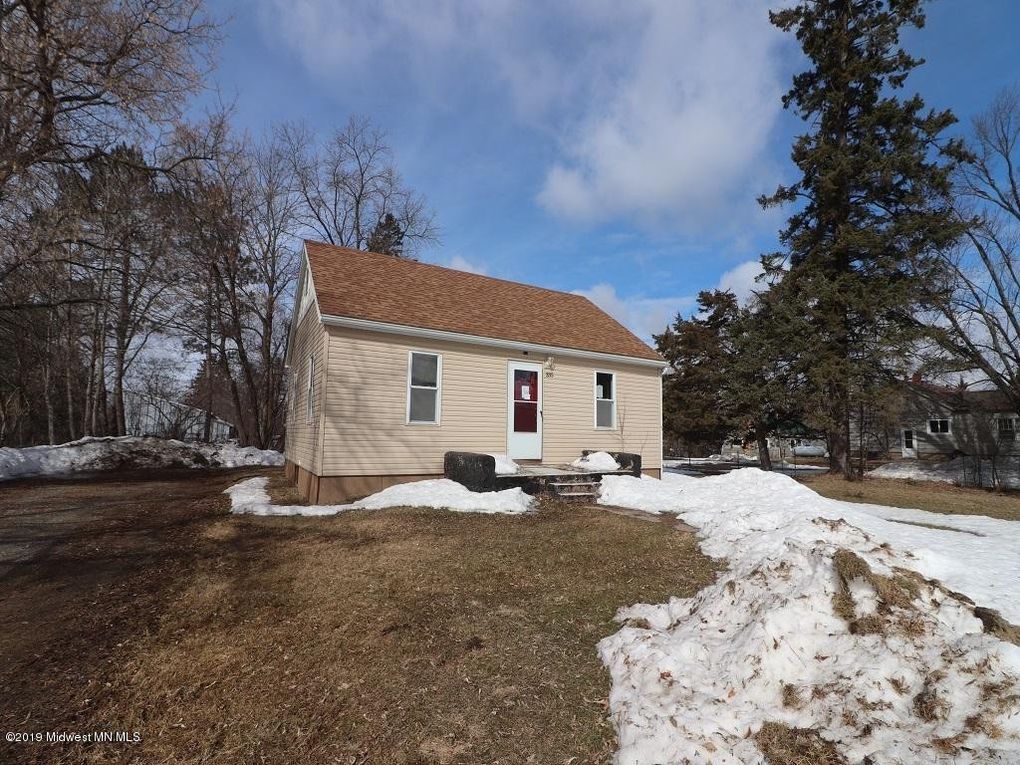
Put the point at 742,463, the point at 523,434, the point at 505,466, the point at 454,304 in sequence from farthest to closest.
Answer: the point at 742,463
the point at 454,304
the point at 523,434
the point at 505,466

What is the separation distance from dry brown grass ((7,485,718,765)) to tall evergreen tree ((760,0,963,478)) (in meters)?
15.1

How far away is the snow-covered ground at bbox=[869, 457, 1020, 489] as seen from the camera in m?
18.8

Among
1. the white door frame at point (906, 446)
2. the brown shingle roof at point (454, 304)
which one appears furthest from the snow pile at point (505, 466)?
the white door frame at point (906, 446)

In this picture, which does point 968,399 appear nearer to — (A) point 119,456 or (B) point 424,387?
(B) point 424,387

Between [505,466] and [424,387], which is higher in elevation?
[424,387]

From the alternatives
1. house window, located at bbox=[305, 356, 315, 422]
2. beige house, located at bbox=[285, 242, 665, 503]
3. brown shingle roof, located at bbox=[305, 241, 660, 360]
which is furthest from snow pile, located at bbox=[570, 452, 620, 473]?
house window, located at bbox=[305, 356, 315, 422]

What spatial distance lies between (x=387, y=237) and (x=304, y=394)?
60.8ft

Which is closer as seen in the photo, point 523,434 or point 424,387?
point 424,387

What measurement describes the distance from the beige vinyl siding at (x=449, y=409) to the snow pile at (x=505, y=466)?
60cm

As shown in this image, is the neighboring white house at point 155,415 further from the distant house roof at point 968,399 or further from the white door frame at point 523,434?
the distant house roof at point 968,399

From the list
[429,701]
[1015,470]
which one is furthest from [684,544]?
[1015,470]

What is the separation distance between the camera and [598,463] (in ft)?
38.1

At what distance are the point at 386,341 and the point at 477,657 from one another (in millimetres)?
7653

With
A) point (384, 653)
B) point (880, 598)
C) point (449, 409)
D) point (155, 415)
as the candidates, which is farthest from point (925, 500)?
point (155, 415)
